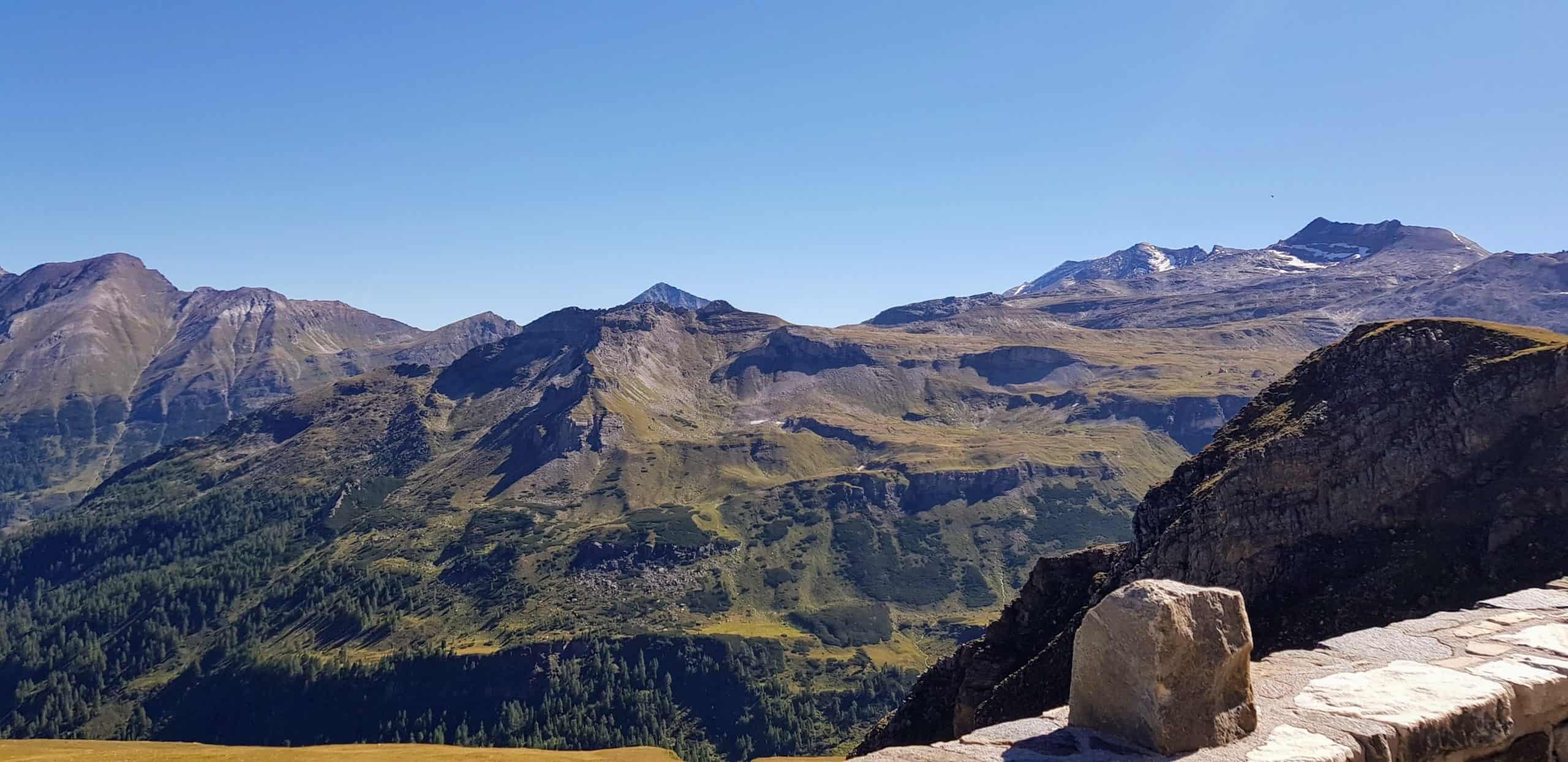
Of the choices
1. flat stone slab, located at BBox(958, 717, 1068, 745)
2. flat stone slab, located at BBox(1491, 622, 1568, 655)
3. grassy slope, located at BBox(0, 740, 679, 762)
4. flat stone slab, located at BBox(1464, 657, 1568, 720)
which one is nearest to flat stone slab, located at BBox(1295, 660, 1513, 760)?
flat stone slab, located at BBox(1464, 657, 1568, 720)

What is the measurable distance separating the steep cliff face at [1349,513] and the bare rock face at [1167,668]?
3302 centimetres

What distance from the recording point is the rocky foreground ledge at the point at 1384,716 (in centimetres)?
930

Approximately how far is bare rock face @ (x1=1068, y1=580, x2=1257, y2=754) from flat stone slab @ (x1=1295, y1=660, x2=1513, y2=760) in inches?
45.1

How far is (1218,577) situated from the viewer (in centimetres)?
4906

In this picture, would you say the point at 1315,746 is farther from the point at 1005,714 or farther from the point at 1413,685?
the point at 1005,714

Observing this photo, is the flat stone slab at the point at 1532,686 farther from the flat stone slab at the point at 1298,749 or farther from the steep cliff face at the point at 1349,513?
the steep cliff face at the point at 1349,513

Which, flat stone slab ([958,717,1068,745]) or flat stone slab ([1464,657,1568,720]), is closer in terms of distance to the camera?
flat stone slab ([1464,657,1568,720])

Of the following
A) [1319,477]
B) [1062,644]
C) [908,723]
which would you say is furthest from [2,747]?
[1319,477]

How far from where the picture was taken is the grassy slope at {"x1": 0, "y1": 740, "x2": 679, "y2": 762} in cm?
10806

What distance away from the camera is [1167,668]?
9727 millimetres

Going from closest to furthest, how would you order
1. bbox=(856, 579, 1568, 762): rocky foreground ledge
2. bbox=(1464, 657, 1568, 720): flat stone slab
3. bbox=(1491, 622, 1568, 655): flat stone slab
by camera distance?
1. bbox=(856, 579, 1568, 762): rocky foreground ledge
2. bbox=(1464, 657, 1568, 720): flat stone slab
3. bbox=(1491, 622, 1568, 655): flat stone slab

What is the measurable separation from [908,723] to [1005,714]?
33.1 feet

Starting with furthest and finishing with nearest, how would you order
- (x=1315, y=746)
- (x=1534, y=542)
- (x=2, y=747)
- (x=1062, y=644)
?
(x=2, y=747) → (x=1062, y=644) → (x=1534, y=542) → (x=1315, y=746)

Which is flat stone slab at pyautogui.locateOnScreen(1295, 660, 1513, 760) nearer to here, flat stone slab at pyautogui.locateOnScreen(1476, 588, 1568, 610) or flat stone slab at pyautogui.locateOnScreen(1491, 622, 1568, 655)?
flat stone slab at pyautogui.locateOnScreen(1491, 622, 1568, 655)
